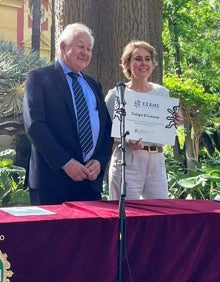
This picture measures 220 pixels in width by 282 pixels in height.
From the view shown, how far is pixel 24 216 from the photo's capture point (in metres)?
3.17

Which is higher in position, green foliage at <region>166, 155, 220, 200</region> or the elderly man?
the elderly man

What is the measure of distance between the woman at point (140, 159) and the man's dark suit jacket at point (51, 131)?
14.0 inches

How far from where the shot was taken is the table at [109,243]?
10.0 feet

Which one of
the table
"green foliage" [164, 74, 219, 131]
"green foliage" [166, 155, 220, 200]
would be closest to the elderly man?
the table

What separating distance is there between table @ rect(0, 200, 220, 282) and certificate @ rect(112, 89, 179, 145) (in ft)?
2.01

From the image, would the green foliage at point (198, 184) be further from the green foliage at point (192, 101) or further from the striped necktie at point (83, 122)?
the green foliage at point (192, 101)

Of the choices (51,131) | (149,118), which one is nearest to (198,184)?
(149,118)

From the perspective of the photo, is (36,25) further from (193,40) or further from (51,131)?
(51,131)

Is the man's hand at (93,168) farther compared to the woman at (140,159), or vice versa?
the woman at (140,159)

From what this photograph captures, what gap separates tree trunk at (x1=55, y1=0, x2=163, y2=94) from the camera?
22.8 ft

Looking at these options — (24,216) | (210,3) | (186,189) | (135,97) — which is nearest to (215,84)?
(210,3)

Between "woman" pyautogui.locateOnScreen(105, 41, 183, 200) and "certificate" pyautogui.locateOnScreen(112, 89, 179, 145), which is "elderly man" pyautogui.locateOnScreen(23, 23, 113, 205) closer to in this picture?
"certificate" pyautogui.locateOnScreen(112, 89, 179, 145)

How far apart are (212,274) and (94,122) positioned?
128 centimetres

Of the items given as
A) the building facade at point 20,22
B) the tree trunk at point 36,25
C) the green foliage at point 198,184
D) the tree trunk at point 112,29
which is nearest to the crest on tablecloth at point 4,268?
the green foliage at point 198,184
